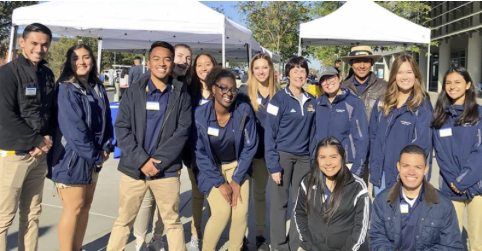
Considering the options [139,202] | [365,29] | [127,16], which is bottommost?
[139,202]

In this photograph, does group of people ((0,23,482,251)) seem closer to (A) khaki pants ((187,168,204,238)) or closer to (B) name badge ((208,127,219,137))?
(B) name badge ((208,127,219,137))

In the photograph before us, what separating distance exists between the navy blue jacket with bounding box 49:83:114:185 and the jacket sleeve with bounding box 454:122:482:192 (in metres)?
2.93

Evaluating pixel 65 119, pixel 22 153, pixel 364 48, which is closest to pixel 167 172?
pixel 65 119

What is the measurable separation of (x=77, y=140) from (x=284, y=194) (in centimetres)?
191

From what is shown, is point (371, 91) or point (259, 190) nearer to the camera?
point (259, 190)

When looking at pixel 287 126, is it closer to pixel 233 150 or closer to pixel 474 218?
pixel 233 150

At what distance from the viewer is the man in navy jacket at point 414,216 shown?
110 inches

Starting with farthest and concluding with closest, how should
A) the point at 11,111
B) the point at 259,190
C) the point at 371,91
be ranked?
1. the point at 371,91
2. the point at 259,190
3. the point at 11,111

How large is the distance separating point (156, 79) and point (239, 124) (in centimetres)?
81

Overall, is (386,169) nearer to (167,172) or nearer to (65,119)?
(167,172)

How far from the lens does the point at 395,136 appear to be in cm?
329

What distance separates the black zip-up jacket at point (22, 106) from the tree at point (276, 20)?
23467 mm

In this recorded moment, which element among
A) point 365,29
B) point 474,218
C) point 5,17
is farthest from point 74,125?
point 5,17

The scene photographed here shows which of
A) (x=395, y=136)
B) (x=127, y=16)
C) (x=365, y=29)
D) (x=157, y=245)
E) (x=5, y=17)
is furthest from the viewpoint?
(x=5, y=17)
